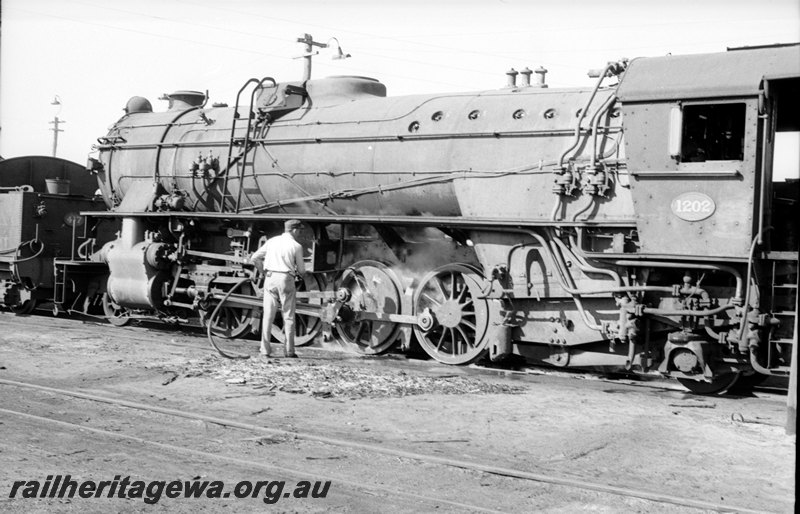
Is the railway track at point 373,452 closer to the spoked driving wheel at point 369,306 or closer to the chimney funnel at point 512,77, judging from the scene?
the spoked driving wheel at point 369,306

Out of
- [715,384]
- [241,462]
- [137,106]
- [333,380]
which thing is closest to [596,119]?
[715,384]

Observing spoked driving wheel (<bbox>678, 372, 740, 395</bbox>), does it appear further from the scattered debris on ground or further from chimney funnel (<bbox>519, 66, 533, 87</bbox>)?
chimney funnel (<bbox>519, 66, 533, 87</bbox>)

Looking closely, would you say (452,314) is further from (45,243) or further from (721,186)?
(45,243)

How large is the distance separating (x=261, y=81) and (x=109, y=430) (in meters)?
7.90

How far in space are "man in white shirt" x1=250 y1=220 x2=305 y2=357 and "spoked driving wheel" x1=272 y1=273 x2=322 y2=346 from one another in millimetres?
958

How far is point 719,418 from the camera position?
8078mm

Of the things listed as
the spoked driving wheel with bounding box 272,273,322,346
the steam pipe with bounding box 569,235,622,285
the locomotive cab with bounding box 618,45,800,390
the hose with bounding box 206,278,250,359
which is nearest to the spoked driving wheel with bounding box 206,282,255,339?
the hose with bounding box 206,278,250,359

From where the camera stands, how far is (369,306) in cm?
1201

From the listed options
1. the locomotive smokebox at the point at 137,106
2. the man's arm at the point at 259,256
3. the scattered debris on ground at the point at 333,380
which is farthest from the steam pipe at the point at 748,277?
the locomotive smokebox at the point at 137,106

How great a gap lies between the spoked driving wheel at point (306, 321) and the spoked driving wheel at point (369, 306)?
475 millimetres

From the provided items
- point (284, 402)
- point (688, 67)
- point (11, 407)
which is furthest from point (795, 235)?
point (11, 407)

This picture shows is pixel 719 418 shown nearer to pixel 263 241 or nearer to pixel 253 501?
pixel 253 501

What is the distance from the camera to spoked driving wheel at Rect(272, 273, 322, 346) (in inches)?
501

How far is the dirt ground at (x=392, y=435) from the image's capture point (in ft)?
18.2
